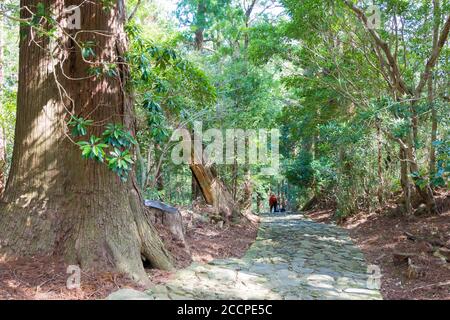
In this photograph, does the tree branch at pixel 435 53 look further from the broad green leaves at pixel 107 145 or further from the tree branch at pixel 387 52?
the broad green leaves at pixel 107 145

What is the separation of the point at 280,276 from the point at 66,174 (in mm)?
3109

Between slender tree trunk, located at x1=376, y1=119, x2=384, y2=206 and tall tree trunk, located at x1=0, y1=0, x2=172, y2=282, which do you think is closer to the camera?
tall tree trunk, located at x1=0, y1=0, x2=172, y2=282

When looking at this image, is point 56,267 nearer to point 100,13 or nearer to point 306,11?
point 100,13

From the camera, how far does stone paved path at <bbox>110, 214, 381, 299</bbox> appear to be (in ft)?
14.6

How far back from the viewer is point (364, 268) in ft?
19.7

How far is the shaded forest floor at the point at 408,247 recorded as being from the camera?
4777 millimetres

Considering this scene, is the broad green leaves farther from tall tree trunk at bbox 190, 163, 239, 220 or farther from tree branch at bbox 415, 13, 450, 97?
tree branch at bbox 415, 13, 450, 97

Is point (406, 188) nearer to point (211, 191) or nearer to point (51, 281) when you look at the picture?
point (211, 191)

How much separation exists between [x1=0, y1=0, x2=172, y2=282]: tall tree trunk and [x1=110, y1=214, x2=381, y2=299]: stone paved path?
0.71 metres

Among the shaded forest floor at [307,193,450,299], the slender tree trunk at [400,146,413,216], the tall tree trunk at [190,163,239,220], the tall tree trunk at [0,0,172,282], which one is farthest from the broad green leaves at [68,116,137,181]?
the slender tree trunk at [400,146,413,216]

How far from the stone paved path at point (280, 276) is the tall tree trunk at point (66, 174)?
71cm

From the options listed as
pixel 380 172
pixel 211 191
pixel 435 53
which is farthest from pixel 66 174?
pixel 380 172

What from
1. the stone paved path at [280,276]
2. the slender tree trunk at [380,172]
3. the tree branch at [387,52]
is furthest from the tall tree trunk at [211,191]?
the tree branch at [387,52]
